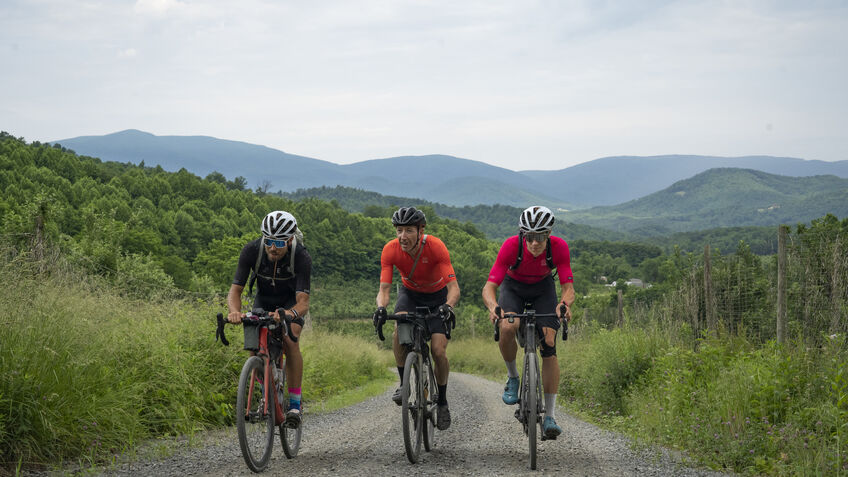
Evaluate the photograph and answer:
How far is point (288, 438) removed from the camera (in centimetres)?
725

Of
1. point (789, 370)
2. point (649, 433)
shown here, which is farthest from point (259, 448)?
point (789, 370)

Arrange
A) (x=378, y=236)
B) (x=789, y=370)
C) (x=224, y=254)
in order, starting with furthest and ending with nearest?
(x=378, y=236) → (x=224, y=254) → (x=789, y=370)

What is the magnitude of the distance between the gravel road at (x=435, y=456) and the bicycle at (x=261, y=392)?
0.22 m

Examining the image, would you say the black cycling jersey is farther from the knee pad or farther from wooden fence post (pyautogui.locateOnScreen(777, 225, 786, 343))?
wooden fence post (pyautogui.locateOnScreen(777, 225, 786, 343))

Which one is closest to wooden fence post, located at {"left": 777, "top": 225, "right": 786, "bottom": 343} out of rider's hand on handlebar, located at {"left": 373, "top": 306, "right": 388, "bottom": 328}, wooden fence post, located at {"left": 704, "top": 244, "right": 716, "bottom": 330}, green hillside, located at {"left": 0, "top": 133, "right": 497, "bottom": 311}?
wooden fence post, located at {"left": 704, "top": 244, "right": 716, "bottom": 330}

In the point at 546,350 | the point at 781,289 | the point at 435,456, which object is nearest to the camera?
the point at 546,350

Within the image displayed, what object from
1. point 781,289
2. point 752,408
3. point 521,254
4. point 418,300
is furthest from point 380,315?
point 781,289

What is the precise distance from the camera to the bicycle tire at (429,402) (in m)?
7.12

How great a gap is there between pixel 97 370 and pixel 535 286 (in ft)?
14.7

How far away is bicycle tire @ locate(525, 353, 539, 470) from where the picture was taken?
6.37 metres

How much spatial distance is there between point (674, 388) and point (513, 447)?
90.6 inches

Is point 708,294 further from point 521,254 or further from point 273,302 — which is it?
point 273,302

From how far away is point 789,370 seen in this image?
717 cm

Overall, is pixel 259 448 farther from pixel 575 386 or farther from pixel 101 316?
pixel 575 386
